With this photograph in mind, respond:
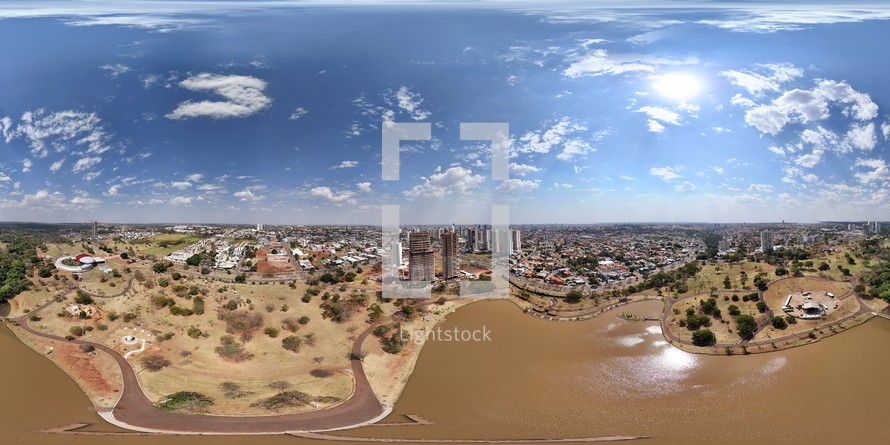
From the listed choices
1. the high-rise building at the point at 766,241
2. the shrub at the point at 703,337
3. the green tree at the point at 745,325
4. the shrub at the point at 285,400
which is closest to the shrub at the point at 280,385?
the shrub at the point at 285,400

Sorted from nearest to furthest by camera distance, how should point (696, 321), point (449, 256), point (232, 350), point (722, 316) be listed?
point (232, 350), point (696, 321), point (722, 316), point (449, 256)

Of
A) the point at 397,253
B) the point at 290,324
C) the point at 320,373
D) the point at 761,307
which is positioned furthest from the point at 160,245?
the point at 761,307

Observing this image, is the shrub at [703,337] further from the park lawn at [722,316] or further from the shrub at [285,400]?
the shrub at [285,400]

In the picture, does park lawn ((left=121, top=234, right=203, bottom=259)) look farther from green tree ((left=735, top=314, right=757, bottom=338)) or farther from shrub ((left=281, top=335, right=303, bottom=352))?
green tree ((left=735, top=314, right=757, bottom=338))

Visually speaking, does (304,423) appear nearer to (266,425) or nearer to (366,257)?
(266,425)

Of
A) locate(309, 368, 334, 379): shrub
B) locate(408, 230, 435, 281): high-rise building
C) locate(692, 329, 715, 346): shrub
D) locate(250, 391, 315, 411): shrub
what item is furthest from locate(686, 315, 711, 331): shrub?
locate(250, 391, 315, 411): shrub

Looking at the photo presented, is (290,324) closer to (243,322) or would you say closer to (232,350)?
(243,322)
